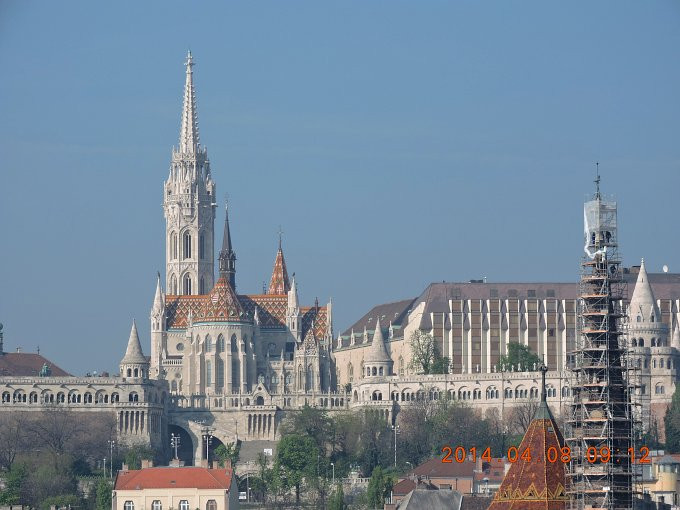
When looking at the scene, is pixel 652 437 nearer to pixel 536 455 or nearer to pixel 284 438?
pixel 284 438

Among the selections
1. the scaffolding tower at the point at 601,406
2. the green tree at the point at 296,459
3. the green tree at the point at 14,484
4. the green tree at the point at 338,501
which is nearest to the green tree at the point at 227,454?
the green tree at the point at 296,459

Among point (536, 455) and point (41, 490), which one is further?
point (41, 490)

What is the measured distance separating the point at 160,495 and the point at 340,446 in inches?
1838

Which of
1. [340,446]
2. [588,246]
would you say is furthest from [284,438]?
[588,246]

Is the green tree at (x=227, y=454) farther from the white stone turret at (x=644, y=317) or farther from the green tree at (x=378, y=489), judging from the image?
the white stone turret at (x=644, y=317)

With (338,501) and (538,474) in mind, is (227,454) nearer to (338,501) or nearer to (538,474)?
(338,501)

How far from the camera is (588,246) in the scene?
9681cm

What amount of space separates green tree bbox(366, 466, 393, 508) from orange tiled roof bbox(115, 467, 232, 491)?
988 centimetres

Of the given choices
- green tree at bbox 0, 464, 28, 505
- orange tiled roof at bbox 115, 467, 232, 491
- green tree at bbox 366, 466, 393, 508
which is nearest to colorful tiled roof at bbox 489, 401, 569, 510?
orange tiled roof at bbox 115, 467, 232, 491

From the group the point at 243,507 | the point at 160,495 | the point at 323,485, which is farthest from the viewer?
the point at 323,485

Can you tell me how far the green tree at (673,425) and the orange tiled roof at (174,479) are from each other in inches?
1305

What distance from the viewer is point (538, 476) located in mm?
91875

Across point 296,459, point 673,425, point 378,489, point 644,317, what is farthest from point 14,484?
point 644,317

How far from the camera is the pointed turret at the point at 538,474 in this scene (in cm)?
9156
